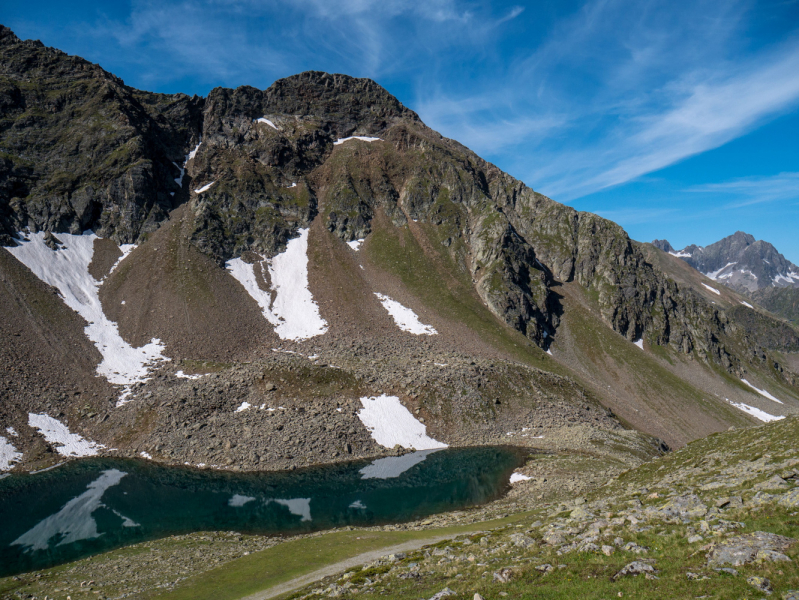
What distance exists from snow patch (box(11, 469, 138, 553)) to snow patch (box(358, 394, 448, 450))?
124ft

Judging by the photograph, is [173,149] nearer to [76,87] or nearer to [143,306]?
[76,87]

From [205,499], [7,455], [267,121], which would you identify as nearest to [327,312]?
[205,499]

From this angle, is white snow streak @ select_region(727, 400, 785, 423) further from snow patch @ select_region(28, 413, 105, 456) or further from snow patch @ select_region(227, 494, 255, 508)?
snow patch @ select_region(28, 413, 105, 456)

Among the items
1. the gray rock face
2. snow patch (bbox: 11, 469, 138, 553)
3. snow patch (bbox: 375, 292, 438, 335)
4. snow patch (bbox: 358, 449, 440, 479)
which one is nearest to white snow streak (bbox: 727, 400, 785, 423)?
snow patch (bbox: 375, 292, 438, 335)

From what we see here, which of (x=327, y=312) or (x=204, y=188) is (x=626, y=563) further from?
(x=204, y=188)

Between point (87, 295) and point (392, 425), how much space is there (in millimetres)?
81379

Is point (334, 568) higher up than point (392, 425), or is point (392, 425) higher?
point (392, 425)

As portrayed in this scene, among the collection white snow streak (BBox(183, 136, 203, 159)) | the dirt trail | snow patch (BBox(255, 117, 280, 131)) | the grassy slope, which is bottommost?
the dirt trail

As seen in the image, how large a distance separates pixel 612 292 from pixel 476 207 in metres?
56.1

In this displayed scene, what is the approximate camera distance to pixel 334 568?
2905 cm

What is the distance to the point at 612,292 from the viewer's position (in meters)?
146

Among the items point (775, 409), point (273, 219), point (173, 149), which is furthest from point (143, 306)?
point (775, 409)

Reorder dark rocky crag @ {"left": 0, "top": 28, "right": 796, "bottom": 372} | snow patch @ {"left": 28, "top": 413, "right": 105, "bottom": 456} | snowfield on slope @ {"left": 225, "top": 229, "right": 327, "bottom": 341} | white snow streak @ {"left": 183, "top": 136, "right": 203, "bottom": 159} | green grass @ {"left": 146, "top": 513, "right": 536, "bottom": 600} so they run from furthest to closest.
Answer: white snow streak @ {"left": 183, "top": 136, "right": 203, "bottom": 159} → dark rocky crag @ {"left": 0, "top": 28, "right": 796, "bottom": 372} → snowfield on slope @ {"left": 225, "top": 229, "right": 327, "bottom": 341} → snow patch @ {"left": 28, "top": 413, "right": 105, "bottom": 456} → green grass @ {"left": 146, "top": 513, "right": 536, "bottom": 600}

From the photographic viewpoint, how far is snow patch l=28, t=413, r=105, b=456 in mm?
65375
